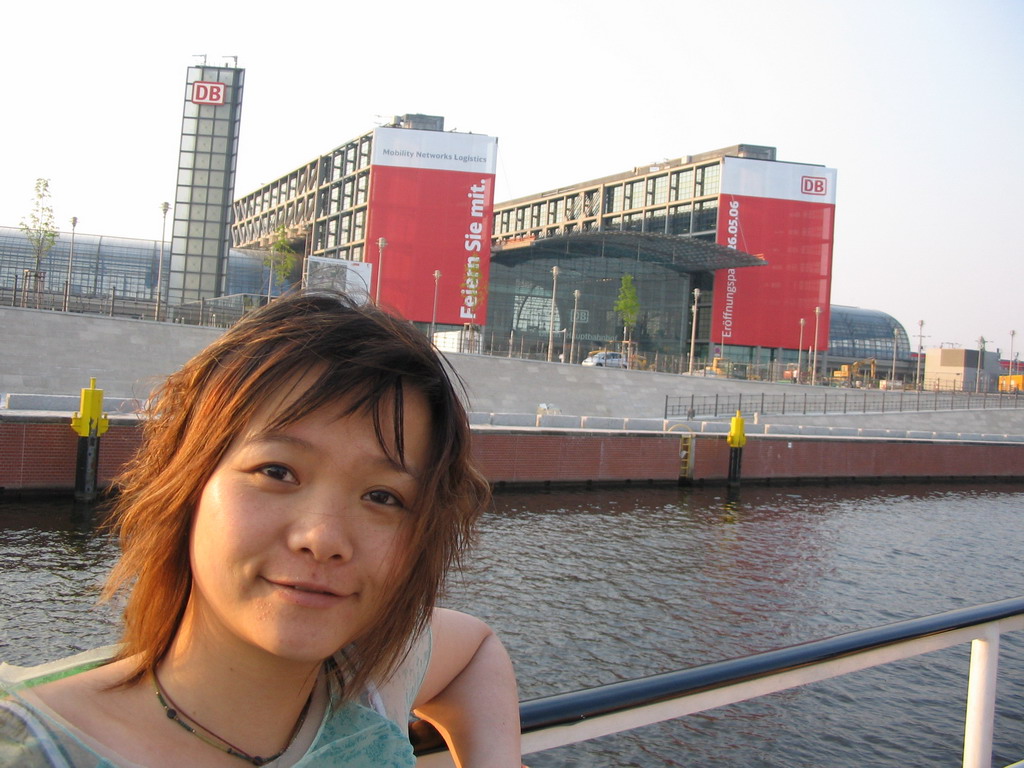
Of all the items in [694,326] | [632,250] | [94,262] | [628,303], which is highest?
[632,250]

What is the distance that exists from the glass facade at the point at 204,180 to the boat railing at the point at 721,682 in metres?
41.8

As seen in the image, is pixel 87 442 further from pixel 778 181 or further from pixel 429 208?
pixel 778 181

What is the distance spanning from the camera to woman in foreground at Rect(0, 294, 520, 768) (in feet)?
3.47

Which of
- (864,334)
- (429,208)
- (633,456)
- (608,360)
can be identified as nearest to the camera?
(633,456)

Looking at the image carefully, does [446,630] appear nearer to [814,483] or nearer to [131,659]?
[131,659]

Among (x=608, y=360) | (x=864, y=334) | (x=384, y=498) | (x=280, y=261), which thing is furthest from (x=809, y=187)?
(x=384, y=498)

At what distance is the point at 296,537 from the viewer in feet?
3.51

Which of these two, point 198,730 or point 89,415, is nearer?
point 198,730

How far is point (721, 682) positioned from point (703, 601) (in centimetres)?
1059

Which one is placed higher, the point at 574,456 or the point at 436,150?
the point at 436,150

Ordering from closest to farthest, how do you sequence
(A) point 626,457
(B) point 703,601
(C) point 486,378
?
1. (B) point 703,601
2. (A) point 626,457
3. (C) point 486,378

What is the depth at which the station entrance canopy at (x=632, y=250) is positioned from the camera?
51656mm

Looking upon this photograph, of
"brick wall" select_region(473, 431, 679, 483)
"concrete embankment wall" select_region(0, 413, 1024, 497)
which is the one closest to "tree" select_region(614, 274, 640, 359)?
"concrete embankment wall" select_region(0, 413, 1024, 497)

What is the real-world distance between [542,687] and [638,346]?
53.5 m
